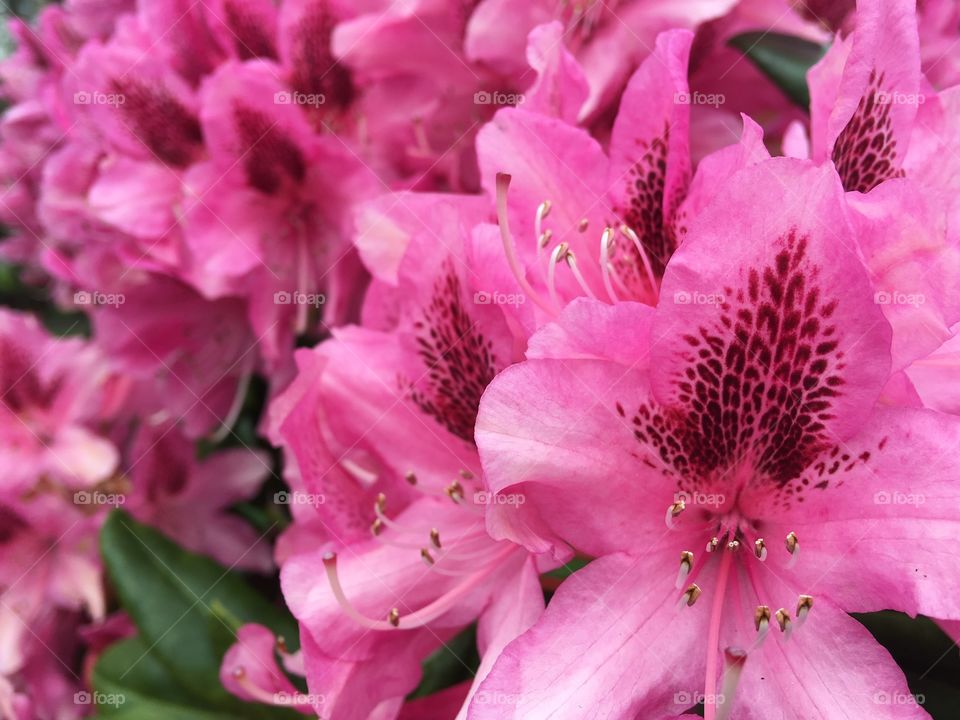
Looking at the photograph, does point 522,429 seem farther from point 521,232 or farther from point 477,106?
point 477,106

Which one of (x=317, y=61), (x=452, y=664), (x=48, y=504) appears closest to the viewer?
(x=452, y=664)

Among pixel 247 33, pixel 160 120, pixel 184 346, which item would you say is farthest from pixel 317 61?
pixel 184 346

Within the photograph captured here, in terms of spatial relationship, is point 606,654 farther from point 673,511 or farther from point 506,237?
point 506,237

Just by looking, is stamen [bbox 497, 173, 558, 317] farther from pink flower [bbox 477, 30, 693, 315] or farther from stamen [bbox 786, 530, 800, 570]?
stamen [bbox 786, 530, 800, 570]

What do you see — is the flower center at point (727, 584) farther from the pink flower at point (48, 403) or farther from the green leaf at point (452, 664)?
the pink flower at point (48, 403)

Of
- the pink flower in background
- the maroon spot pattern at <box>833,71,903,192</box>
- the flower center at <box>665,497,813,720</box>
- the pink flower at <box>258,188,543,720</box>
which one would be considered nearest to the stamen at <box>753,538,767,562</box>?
the flower center at <box>665,497,813,720</box>
